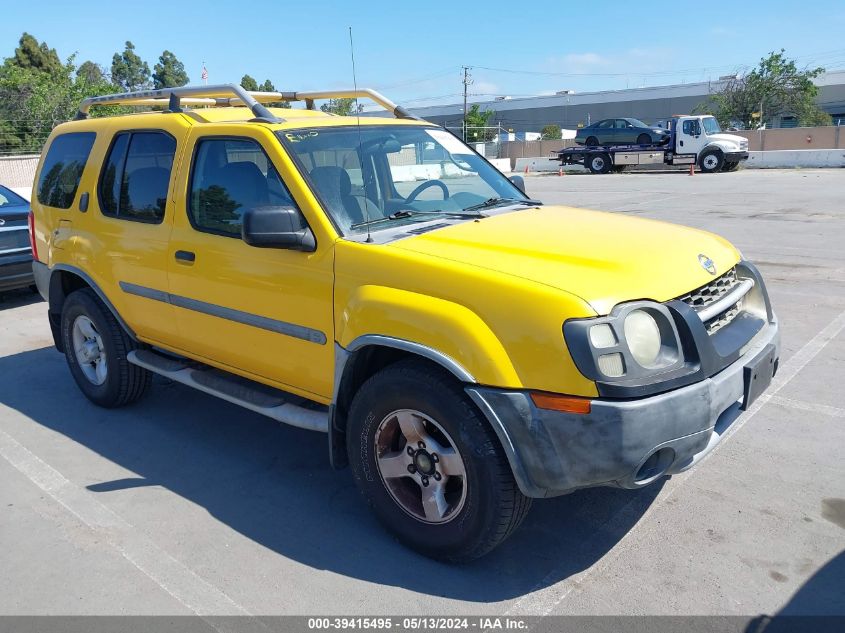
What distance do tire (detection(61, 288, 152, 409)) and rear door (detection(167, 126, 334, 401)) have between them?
873 millimetres

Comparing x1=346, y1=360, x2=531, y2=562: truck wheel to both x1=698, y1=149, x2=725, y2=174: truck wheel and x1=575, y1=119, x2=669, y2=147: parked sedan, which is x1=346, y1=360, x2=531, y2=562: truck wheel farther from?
x1=575, y1=119, x2=669, y2=147: parked sedan

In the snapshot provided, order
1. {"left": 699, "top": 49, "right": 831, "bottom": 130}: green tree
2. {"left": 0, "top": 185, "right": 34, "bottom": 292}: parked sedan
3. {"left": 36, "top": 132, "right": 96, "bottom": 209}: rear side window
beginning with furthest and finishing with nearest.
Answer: {"left": 699, "top": 49, "right": 831, "bottom": 130}: green tree, {"left": 0, "top": 185, "right": 34, "bottom": 292}: parked sedan, {"left": 36, "top": 132, "right": 96, "bottom": 209}: rear side window

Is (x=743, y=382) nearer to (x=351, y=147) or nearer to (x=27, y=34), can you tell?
(x=351, y=147)

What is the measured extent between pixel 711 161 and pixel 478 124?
38179 millimetres

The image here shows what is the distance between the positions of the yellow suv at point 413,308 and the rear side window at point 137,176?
2 centimetres

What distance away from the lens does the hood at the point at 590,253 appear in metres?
2.94

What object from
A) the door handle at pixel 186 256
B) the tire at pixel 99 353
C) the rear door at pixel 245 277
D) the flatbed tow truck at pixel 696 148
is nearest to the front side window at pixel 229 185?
the rear door at pixel 245 277

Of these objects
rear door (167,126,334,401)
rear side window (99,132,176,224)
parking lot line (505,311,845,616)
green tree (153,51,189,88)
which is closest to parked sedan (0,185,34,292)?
rear side window (99,132,176,224)

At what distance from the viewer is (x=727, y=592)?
3018 mm

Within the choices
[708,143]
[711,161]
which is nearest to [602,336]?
[708,143]

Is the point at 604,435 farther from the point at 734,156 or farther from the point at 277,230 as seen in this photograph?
the point at 734,156

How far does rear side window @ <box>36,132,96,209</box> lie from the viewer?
17.2ft

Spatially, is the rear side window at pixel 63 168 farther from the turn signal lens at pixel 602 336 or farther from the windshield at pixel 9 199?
the windshield at pixel 9 199

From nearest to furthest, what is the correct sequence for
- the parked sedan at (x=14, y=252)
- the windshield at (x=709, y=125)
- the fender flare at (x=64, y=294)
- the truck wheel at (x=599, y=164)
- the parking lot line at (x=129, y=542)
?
the parking lot line at (x=129, y=542)
the fender flare at (x=64, y=294)
the parked sedan at (x=14, y=252)
the windshield at (x=709, y=125)
the truck wheel at (x=599, y=164)
